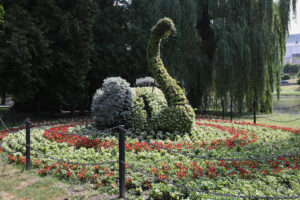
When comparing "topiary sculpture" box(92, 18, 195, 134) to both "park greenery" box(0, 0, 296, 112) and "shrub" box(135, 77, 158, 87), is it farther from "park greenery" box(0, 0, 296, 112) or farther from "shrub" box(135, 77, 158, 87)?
"park greenery" box(0, 0, 296, 112)

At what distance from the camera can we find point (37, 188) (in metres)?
4.17

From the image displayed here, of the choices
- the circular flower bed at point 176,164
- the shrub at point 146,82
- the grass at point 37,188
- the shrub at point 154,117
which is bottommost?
the grass at point 37,188

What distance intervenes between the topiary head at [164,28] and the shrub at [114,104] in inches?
72.8

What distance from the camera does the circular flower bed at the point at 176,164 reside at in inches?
151

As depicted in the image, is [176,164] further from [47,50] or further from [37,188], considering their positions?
[47,50]

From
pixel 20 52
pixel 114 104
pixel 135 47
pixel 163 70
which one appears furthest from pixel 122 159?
pixel 135 47

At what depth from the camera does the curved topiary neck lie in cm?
760

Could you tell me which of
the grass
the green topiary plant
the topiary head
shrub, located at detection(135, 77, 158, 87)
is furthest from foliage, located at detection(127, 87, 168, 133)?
the grass

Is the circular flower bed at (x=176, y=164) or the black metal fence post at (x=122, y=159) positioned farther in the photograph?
the circular flower bed at (x=176, y=164)

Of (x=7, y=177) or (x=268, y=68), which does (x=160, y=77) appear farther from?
(x=268, y=68)

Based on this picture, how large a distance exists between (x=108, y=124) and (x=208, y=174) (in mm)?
4019

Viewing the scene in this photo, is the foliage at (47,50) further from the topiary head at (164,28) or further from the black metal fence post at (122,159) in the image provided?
the black metal fence post at (122,159)

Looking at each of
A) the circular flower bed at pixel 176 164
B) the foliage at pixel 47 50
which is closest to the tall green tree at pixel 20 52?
the foliage at pixel 47 50

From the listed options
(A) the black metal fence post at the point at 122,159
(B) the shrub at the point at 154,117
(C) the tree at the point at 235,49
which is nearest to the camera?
(A) the black metal fence post at the point at 122,159
